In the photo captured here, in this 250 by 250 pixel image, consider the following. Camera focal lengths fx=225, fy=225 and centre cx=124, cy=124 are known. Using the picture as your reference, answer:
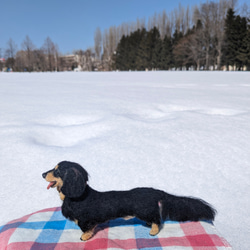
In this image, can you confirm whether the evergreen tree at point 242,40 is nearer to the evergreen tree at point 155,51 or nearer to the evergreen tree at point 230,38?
the evergreen tree at point 230,38

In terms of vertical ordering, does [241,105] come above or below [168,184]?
above

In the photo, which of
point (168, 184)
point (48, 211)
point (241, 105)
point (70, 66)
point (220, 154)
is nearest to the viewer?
point (48, 211)

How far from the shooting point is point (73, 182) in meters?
0.74

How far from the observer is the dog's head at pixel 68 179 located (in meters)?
0.74

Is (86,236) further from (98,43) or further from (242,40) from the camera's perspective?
(98,43)

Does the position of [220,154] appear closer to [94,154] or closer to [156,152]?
[156,152]

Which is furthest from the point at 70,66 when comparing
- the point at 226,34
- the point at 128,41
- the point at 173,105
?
the point at 173,105

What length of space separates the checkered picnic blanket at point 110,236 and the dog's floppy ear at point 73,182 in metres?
0.22

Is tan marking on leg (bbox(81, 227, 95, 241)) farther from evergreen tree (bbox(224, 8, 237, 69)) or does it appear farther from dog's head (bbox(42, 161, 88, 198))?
evergreen tree (bbox(224, 8, 237, 69))

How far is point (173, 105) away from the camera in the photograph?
11.4 ft

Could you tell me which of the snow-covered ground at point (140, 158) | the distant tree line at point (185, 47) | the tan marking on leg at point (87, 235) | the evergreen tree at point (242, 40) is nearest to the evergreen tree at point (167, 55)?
the distant tree line at point (185, 47)

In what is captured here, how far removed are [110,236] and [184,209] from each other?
30cm

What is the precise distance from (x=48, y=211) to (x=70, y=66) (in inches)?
2161

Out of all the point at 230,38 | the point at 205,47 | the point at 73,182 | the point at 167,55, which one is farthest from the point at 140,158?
the point at 167,55
